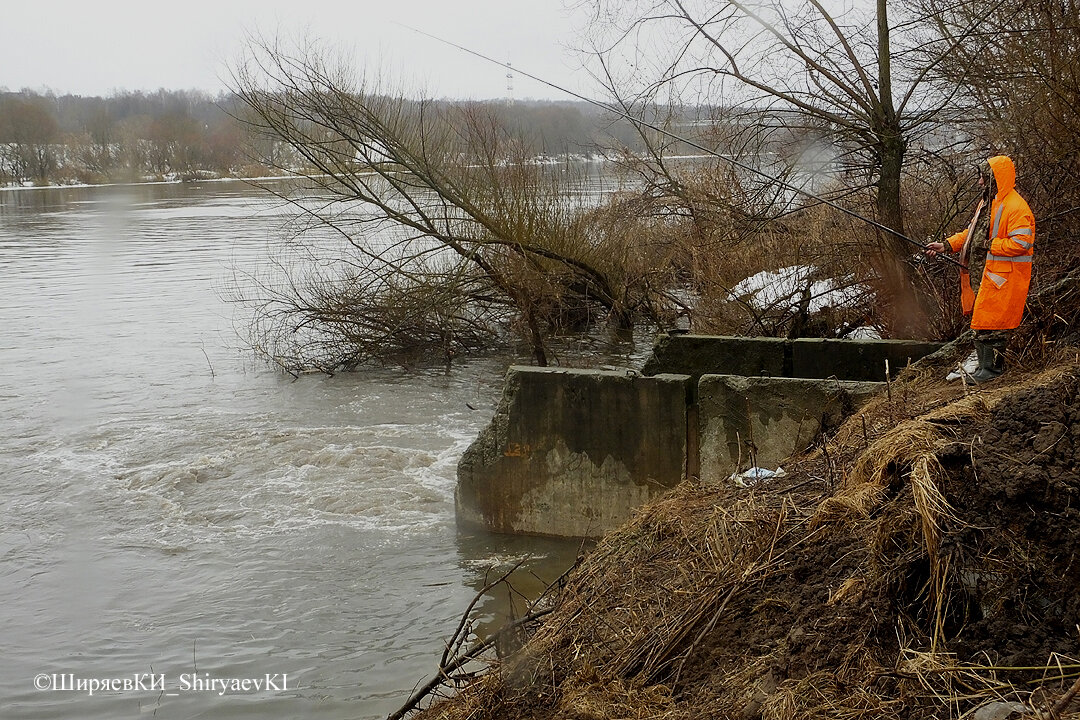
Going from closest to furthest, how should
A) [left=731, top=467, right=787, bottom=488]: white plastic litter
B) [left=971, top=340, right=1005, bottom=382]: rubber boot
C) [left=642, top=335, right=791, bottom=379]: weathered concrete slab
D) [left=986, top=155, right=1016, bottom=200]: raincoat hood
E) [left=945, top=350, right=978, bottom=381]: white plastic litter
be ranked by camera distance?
[left=731, top=467, right=787, bottom=488]: white plastic litter < [left=971, top=340, right=1005, bottom=382]: rubber boot < [left=945, top=350, right=978, bottom=381]: white plastic litter < [left=986, top=155, right=1016, bottom=200]: raincoat hood < [left=642, top=335, right=791, bottom=379]: weathered concrete slab

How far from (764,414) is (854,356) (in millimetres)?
1586

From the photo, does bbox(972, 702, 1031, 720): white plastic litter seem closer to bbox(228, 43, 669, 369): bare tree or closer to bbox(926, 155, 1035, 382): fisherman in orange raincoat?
bbox(926, 155, 1035, 382): fisherman in orange raincoat

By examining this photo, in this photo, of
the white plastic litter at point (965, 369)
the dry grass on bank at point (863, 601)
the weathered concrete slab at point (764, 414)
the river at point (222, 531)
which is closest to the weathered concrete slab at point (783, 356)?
the white plastic litter at point (965, 369)

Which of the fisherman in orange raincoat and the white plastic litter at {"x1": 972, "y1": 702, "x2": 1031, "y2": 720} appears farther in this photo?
the fisherman in orange raincoat

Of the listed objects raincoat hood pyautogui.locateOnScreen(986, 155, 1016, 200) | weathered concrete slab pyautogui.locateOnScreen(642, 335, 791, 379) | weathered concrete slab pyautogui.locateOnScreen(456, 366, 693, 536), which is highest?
raincoat hood pyautogui.locateOnScreen(986, 155, 1016, 200)

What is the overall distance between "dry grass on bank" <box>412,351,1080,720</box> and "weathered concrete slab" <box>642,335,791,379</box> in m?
3.71

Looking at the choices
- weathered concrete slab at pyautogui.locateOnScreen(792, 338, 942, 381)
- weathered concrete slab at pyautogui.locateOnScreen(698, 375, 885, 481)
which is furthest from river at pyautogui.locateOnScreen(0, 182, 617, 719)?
weathered concrete slab at pyautogui.locateOnScreen(792, 338, 942, 381)

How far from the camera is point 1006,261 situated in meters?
6.93

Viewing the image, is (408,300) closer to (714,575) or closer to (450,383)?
(450,383)

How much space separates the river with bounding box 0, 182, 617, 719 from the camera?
239 inches

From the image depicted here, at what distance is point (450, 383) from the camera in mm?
14516

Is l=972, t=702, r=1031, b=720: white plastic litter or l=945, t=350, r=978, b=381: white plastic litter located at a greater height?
l=945, t=350, r=978, b=381: white plastic litter

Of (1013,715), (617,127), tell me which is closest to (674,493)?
(1013,715)

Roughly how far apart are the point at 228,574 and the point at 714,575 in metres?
4.58
